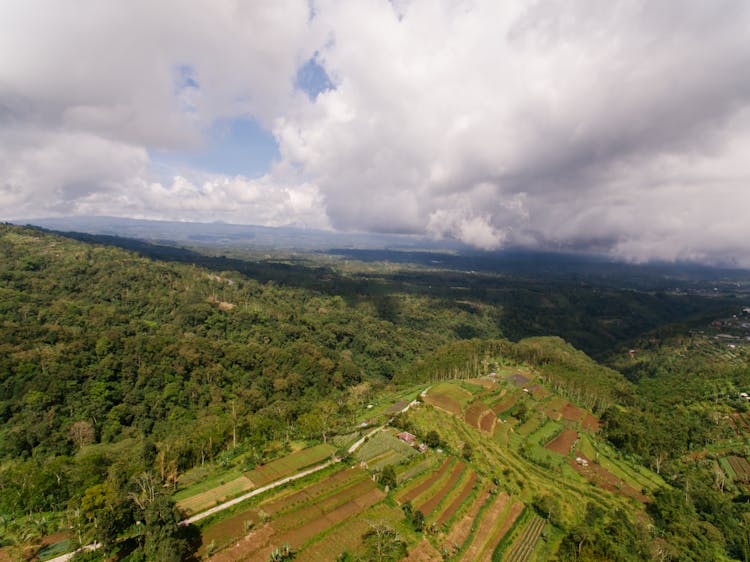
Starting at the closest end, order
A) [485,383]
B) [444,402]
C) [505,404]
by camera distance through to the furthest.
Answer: [444,402], [505,404], [485,383]

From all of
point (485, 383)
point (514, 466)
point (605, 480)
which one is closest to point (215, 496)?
point (514, 466)

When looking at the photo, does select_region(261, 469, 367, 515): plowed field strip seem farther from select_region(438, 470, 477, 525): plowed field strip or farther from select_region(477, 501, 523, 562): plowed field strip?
select_region(477, 501, 523, 562): plowed field strip

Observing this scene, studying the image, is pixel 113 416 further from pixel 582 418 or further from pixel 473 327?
pixel 473 327

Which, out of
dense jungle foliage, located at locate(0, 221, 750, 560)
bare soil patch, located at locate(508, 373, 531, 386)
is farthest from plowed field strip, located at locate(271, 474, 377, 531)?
bare soil patch, located at locate(508, 373, 531, 386)

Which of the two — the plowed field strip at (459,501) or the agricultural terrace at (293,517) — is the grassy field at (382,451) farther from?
the plowed field strip at (459,501)

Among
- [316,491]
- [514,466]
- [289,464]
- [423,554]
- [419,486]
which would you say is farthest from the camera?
[514,466]

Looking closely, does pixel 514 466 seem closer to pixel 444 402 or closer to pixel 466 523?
pixel 466 523

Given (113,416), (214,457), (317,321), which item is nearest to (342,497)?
(214,457)
